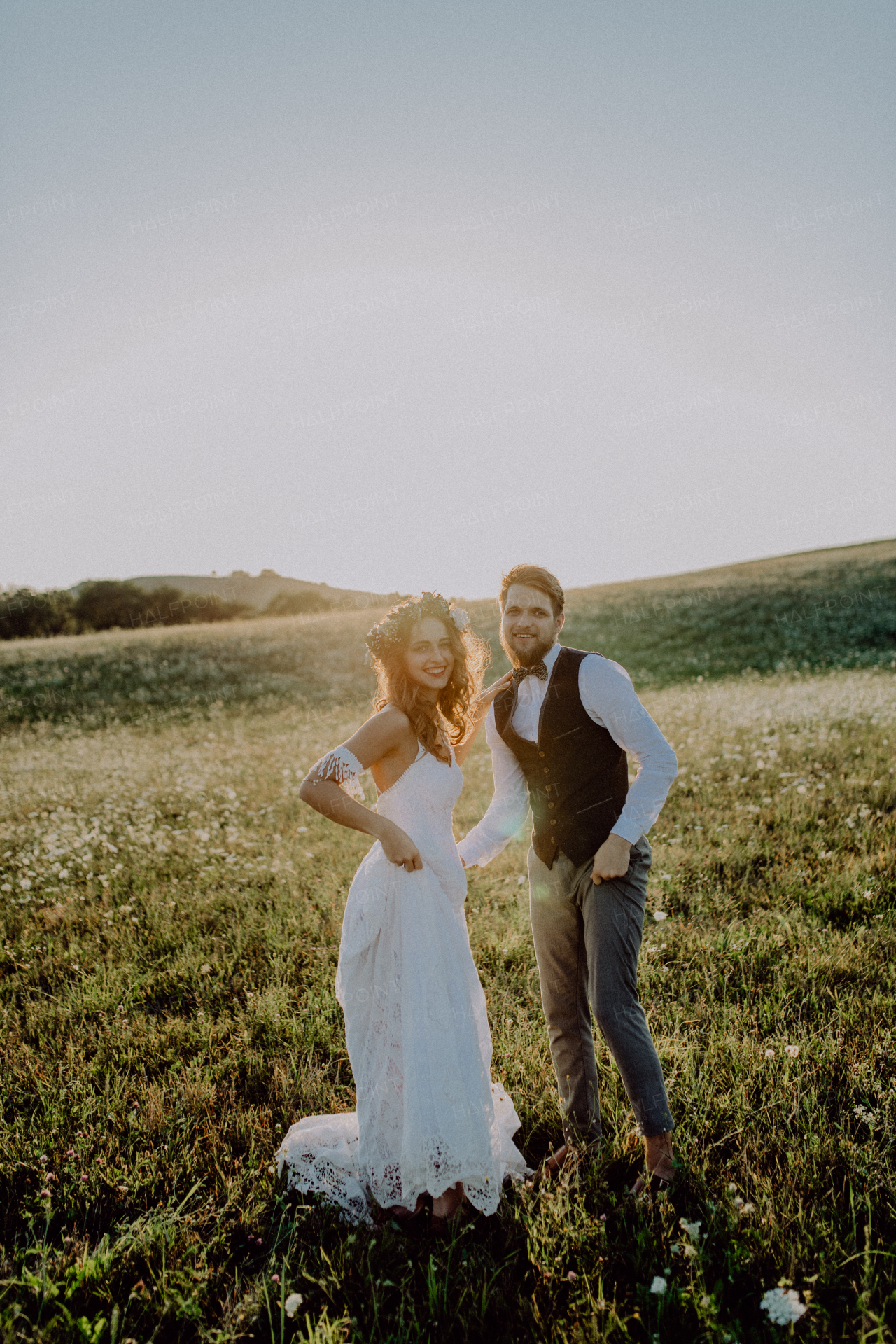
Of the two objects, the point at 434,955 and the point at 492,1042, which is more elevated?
the point at 434,955

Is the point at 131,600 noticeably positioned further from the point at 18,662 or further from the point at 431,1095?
the point at 431,1095

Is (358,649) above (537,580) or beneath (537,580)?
beneath

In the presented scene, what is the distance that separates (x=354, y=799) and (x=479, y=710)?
1.02 metres

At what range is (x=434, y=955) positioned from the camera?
10.6 ft

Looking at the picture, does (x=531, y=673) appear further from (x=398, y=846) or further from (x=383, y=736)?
(x=398, y=846)

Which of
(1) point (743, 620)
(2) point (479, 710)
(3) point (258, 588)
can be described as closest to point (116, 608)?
(3) point (258, 588)

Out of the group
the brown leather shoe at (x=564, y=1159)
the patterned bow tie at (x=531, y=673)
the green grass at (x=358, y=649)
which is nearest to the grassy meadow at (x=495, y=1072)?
the brown leather shoe at (x=564, y=1159)

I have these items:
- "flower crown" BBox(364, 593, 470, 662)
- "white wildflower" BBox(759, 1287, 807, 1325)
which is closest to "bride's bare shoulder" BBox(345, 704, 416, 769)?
"flower crown" BBox(364, 593, 470, 662)

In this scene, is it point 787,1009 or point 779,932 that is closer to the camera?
point 787,1009

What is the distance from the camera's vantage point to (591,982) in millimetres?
3270

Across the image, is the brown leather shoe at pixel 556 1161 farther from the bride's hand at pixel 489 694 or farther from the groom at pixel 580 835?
the bride's hand at pixel 489 694

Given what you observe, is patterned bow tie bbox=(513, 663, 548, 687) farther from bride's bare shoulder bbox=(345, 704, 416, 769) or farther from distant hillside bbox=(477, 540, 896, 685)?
distant hillside bbox=(477, 540, 896, 685)

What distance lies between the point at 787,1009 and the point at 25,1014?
16.7 ft

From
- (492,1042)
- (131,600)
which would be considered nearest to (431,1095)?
(492,1042)
